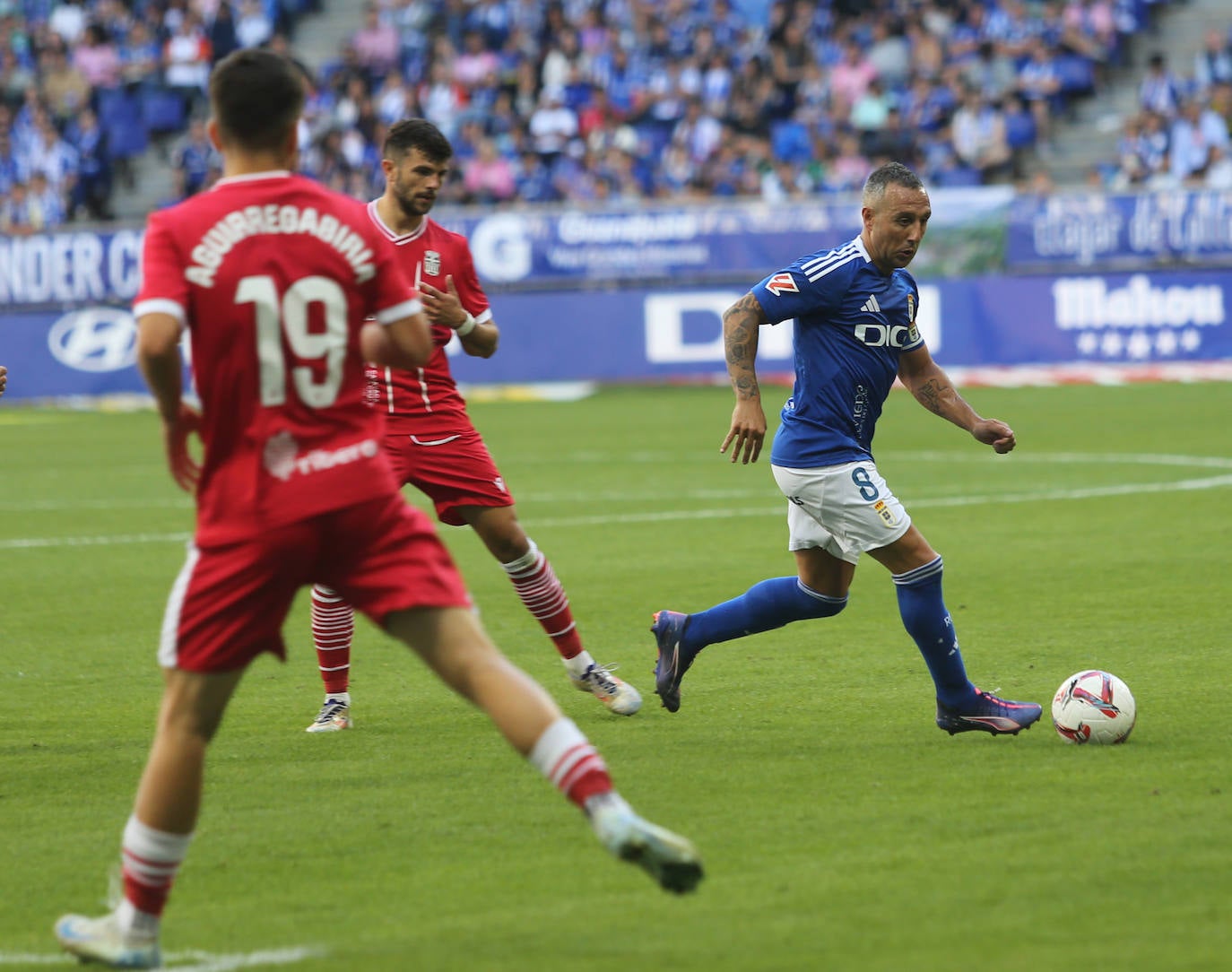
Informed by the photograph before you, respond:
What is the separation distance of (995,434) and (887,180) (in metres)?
1.04

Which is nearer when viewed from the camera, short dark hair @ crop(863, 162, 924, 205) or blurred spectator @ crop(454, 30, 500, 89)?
short dark hair @ crop(863, 162, 924, 205)

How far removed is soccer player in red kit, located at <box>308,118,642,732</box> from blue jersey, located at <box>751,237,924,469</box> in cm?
114

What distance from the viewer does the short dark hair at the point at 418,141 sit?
7.06m

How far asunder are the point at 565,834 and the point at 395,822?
56 centimetres

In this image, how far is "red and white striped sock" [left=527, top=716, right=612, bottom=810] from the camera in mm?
4156

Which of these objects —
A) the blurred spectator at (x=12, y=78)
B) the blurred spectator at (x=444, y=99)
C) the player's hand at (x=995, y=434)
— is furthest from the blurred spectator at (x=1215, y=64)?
the player's hand at (x=995, y=434)

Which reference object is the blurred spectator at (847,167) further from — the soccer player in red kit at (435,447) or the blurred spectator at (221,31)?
the soccer player in red kit at (435,447)

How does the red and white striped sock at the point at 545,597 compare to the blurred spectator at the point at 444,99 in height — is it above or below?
below

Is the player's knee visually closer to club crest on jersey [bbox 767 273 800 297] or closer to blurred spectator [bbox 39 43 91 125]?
club crest on jersey [bbox 767 273 800 297]

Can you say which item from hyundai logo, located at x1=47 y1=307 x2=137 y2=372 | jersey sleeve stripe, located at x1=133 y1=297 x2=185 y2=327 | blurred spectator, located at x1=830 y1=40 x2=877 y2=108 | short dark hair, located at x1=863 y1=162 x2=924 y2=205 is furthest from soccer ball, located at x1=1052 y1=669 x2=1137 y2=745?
blurred spectator, located at x1=830 y1=40 x2=877 y2=108

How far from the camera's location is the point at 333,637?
7.09 m

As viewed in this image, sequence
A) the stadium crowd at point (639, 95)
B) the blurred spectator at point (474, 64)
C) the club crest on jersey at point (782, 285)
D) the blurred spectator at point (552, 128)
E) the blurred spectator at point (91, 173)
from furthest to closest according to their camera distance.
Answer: the blurred spectator at point (474, 64) < the blurred spectator at point (91, 173) < the blurred spectator at point (552, 128) < the stadium crowd at point (639, 95) < the club crest on jersey at point (782, 285)

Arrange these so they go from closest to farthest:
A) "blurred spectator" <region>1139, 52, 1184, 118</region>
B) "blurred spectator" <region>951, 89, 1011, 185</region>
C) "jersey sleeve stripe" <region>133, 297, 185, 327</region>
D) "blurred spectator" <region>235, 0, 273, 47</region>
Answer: "jersey sleeve stripe" <region>133, 297, 185, 327</region> → "blurred spectator" <region>951, 89, 1011, 185</region> → "blurred spectator" <region>1139, 52, 1184, 118</region> → "blurred spectator" <region>235, 0, 273, 47</region>

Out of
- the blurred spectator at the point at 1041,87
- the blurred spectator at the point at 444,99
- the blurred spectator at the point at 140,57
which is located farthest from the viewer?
the blurred spectator at the point at 140,57
